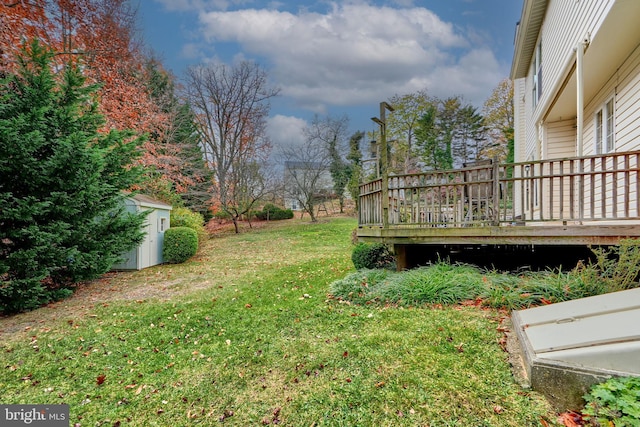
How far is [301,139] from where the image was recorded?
67.5ft

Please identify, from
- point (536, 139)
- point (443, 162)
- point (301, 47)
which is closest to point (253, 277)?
point (536, 139)

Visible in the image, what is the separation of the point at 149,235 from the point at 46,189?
13.4ft

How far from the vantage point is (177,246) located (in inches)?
368

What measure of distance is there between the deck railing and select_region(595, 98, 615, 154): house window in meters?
0.35

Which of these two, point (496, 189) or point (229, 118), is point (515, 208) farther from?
point (229, 118)

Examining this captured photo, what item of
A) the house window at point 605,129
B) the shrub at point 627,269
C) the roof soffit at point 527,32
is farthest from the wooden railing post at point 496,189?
the roof soffit at point 527,32

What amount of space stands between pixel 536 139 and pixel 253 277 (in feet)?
28.2

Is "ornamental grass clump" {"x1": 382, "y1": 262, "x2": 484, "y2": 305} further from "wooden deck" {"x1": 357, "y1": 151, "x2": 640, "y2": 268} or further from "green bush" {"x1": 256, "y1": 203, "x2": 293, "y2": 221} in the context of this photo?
"green bush" {"x1": 256, "y1": 203, "x2": 293, "y2": 221}

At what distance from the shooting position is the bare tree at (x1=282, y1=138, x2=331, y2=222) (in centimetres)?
1952

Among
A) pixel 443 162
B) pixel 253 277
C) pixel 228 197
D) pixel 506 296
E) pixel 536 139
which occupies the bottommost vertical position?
pixel 253 277

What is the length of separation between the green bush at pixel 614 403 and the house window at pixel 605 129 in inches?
204

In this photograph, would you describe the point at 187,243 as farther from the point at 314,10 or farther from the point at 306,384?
the point at 314,10

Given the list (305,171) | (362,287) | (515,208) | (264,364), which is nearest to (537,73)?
(515,208)

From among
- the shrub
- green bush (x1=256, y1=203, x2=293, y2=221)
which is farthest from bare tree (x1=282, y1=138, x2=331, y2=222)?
the shrub
